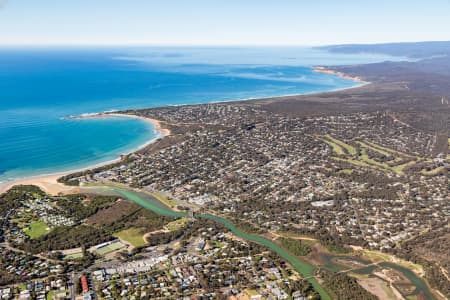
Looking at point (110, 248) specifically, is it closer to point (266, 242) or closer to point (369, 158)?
point (266, 242)

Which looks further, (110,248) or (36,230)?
(36,230)

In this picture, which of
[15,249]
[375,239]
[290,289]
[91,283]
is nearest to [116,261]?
[91,283]

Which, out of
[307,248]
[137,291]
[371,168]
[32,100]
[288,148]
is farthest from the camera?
[32,100]

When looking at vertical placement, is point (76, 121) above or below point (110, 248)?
above

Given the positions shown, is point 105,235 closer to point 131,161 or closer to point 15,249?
point 15,249

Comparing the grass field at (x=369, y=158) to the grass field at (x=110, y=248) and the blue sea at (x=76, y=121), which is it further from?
the blue sea at (x=76, y=121)

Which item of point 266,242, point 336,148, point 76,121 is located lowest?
point 266,242

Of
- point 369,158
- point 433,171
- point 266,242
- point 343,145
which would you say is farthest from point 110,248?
point 343,145
